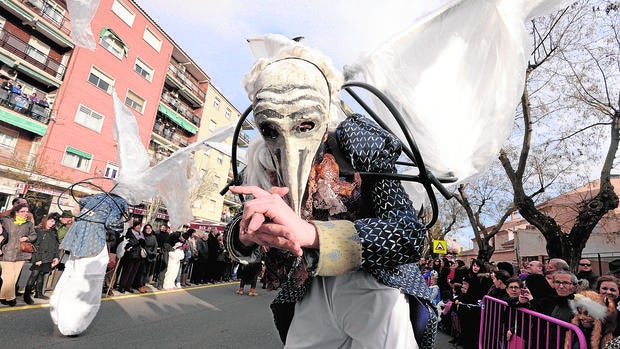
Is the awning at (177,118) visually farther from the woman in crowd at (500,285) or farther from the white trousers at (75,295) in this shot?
the woman in crowd at (500,285)

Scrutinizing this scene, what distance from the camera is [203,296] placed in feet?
27.7

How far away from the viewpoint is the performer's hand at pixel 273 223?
80 centimetres

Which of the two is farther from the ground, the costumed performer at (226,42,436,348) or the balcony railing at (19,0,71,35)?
the balcony railing at (19,0,71,35)

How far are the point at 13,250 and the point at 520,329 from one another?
723 cm

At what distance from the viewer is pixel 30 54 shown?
1873 centimetres

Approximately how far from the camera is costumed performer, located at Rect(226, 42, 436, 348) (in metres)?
0.98

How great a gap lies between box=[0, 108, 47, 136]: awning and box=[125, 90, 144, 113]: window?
5707 mm

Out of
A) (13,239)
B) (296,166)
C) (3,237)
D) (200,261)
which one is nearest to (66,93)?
(200,261)

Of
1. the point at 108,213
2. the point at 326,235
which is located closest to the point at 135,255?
the point at 108,213

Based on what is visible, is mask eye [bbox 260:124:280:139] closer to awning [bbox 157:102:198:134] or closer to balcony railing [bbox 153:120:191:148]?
balcony railing [bbox 153:120:191:148]

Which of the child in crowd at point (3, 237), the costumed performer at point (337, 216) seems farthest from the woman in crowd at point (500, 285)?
the child in crowd at point (3, 237)

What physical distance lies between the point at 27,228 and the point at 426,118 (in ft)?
21.6

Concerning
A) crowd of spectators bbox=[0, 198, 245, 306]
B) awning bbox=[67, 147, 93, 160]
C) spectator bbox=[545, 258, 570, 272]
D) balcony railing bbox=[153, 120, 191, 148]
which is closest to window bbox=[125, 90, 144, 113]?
balcony railing bbox=[153, 120, 191, 148]

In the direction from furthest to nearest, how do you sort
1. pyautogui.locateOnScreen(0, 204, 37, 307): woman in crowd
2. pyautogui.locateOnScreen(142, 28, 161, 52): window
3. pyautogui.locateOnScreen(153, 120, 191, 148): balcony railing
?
pyautogui.locateOnScreen(153, 120, 191, 148): balcony railing → pyautogui.locateOnScreen(142, 28, 161, 52): window → pyautogui.locateOnScreen(0, 204, 37, 307): woman in crowd
